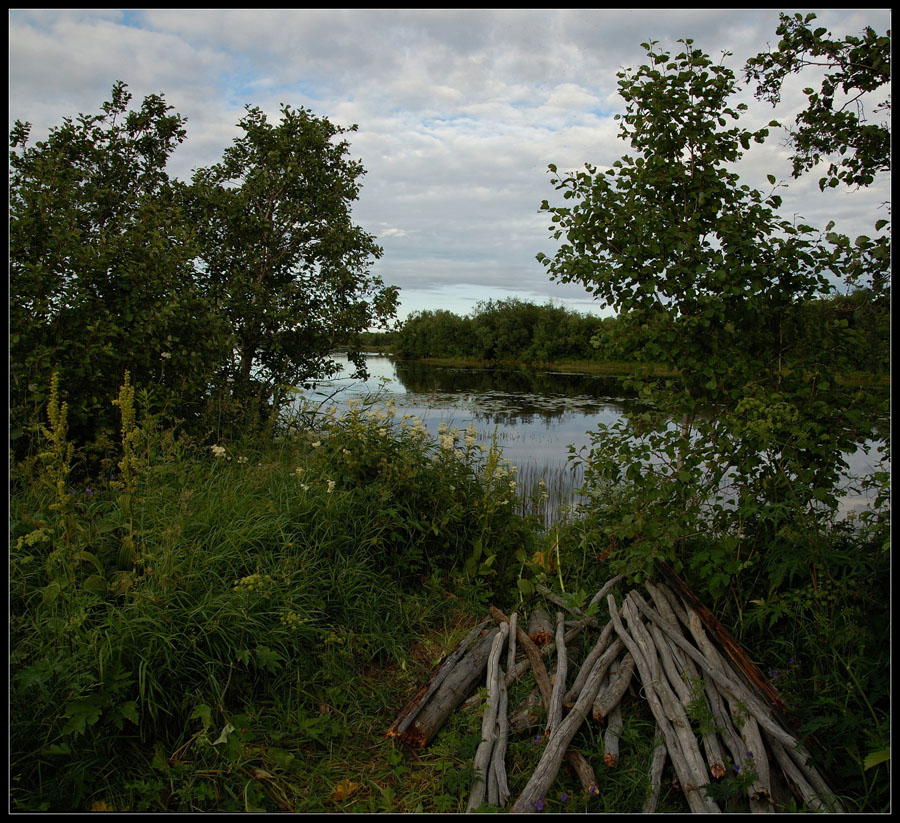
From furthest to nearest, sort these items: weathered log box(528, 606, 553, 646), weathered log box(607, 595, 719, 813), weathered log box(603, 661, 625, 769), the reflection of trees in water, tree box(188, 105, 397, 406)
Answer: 1. the reflection of trees in water
2. tree box(188, 105, 397, 406)
3. weathered log box(528, 606, 553, 646)
4. weathered log box(603, 661, 625, 769)
5. weathered log box(607, 595, 719, 813)

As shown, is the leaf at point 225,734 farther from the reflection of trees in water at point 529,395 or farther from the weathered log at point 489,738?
the reflection of trees in water at point 529,395

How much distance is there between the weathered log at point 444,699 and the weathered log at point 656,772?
99cm

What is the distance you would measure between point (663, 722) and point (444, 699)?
1.09 metres

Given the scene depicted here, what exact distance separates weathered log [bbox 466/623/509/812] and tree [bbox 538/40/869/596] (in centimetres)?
103

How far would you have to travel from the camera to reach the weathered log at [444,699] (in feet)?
10.0

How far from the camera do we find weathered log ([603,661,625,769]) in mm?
2809

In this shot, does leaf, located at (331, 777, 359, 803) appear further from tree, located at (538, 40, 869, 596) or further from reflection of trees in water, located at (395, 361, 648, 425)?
reflection of trees in water, located at (395, 361, 648, 425)

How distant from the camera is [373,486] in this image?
4621mm

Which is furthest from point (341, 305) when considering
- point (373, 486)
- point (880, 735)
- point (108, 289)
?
point (880, 735)

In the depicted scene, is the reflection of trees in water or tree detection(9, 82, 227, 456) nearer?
tree detection(9, 82, 227, 456)

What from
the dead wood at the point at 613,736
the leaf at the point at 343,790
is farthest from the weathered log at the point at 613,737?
the leaf at the point at 343,790

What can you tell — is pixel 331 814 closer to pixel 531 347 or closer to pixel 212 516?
pixel 212 516

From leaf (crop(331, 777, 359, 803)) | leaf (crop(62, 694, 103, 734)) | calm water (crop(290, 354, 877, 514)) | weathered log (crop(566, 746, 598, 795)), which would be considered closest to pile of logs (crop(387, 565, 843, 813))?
weathered log (crop(566, 746, 598, 795))

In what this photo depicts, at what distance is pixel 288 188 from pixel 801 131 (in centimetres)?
624
